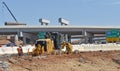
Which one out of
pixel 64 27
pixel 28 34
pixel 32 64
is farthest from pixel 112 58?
pixel 28 34

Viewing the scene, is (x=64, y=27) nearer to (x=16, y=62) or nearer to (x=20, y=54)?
(x=20, y=54)

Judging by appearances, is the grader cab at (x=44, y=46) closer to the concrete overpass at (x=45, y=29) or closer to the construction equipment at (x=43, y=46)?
the construction equipment at (x=43, y=46)

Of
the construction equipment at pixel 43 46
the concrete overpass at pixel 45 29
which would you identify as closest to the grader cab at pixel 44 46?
the construction equipment at pixel 43 46

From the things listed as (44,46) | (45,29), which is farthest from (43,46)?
(45,29)

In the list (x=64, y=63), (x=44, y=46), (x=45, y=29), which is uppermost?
(x=44, y=46)

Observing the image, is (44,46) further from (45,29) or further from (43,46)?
(45,29)

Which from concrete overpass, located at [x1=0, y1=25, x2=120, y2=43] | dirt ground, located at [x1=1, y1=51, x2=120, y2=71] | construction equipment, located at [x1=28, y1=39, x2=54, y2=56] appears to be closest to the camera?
dirt ground, located at [x1=1, y1=51, x2=120, y2=71]

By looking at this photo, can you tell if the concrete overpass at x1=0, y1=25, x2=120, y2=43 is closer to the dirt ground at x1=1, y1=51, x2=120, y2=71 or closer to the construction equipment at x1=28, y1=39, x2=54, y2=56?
the construction equipment at x1=28, y1=39, x2=54, y2=56

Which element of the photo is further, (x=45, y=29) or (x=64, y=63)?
(x=45, y=29)

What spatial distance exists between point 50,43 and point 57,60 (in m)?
10.6

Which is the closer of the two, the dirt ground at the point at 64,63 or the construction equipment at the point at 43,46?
the dirt ground at the point at 64,63

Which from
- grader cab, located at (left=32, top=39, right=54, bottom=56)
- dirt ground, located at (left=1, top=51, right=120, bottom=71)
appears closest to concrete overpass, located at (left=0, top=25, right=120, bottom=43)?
grader cab, located at (left=32, top=39, right=54, bottom=56)

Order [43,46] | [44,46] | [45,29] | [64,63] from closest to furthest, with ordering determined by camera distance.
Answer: [64,63] < [43,46] < [44,46] < [45,29]

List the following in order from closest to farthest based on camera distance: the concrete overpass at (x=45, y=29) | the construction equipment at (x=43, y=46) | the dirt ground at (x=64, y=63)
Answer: the dirt ground at (x=64, y=63)
the construction equipment at (x=43, y=46)
the concrete overpass at (x=45, y=29)
